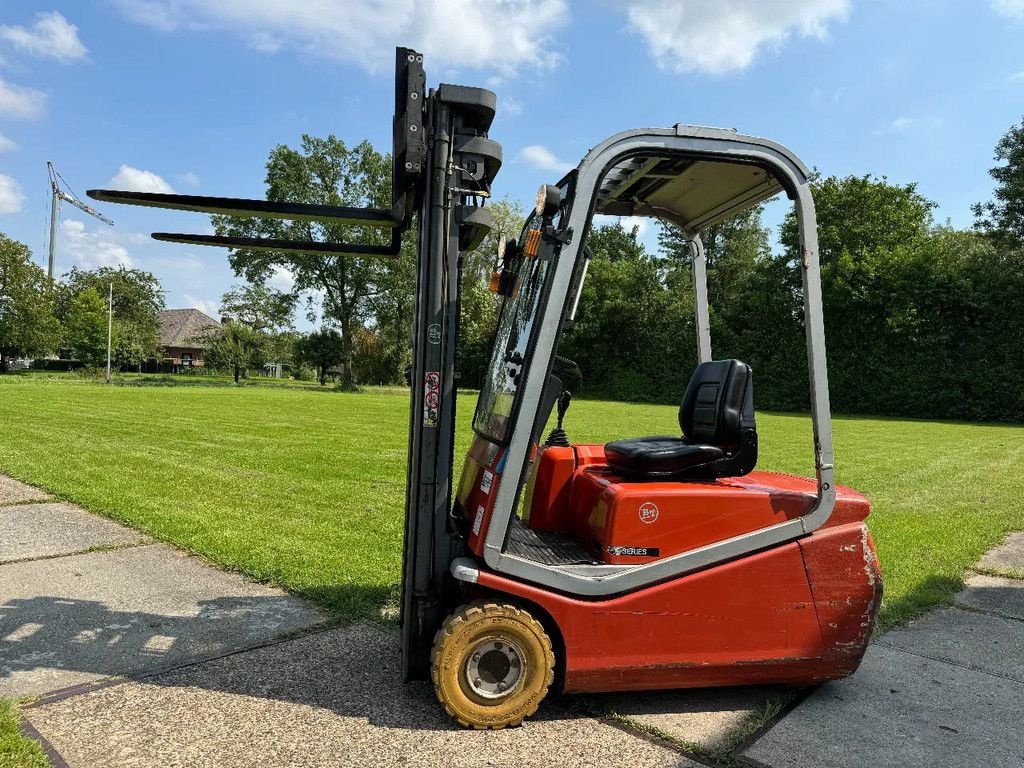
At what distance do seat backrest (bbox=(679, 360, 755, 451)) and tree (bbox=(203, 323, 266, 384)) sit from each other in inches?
2440

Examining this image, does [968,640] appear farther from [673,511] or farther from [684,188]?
[684,188]

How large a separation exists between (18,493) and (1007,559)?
10230mm

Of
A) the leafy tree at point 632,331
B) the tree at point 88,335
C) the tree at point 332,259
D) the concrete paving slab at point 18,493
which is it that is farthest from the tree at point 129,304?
the concrete paving slab at point 18,493

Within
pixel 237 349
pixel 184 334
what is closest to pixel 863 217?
pixel 237 349

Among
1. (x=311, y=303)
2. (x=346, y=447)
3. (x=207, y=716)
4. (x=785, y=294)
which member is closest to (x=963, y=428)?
(x=785, y=294)

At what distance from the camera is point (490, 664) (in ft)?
11.5

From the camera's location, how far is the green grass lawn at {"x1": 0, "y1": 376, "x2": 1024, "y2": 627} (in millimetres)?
6223

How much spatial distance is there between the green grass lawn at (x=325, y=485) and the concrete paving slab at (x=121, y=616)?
349mm

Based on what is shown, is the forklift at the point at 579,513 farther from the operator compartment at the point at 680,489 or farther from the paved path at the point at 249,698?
the paved path at the point at 249,698

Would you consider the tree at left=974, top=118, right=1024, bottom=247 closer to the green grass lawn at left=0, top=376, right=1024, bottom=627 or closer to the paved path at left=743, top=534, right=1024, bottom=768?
the green grass lawn at left=0, top=376, right=1024, bottom=627

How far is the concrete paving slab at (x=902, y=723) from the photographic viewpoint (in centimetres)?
331

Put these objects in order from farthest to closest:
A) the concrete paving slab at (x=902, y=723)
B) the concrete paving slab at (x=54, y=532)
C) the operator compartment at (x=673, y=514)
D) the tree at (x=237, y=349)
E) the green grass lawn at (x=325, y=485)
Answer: the tree at (x=237, y=349) < the concrete paving slab at (x=54, y=532) < the green grass lawn at (x=325, y=485) < the operator compartment at (x=673, y=514) < the concrete paving slab at (x=902, y=723)

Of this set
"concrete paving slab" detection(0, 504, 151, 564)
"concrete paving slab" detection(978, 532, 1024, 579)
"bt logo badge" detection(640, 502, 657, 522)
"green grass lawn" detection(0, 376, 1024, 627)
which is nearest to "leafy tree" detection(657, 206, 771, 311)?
"green grass lawn" detection(0, 376, 1024, 627)

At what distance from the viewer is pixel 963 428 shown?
25250mm
